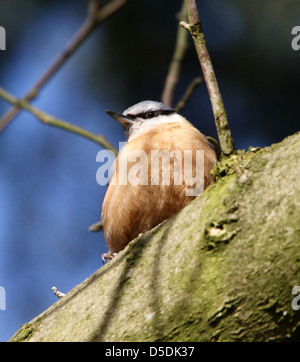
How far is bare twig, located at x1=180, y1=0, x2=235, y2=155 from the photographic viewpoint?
6.89ft

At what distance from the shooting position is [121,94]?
21.0 feet

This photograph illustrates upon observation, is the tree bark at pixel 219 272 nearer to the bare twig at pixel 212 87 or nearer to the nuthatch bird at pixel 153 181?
the bare twig at pixel 212 87

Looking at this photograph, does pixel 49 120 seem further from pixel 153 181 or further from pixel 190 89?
pixel 190 89

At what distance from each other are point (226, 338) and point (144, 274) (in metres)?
0.40

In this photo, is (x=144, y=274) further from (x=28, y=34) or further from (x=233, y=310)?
(x=28, y=34)

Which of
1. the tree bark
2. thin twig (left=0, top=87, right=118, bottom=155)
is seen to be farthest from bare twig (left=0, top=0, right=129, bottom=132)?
the tree bark

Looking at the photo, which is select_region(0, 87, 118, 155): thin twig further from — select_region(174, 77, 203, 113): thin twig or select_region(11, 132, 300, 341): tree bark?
select_region(11, 132, 300, 341): tree bark

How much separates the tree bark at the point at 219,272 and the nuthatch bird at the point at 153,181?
1206 millimetres

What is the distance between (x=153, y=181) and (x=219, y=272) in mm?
1625

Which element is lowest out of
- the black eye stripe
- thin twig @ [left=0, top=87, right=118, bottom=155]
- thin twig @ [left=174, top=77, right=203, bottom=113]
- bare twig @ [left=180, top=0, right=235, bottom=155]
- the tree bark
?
the tree bark

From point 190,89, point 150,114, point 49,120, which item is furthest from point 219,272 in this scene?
point 150,114

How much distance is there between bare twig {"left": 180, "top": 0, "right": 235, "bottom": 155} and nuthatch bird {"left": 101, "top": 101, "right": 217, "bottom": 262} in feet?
3.46

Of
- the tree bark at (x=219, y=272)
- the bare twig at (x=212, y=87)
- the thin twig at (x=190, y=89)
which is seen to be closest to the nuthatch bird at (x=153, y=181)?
the thin twig at (x=190, y=89)
